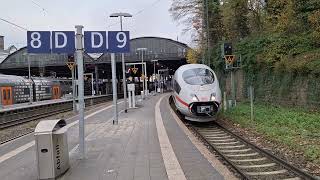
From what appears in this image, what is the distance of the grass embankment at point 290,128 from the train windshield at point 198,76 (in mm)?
2208

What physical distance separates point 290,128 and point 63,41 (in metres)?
9.07

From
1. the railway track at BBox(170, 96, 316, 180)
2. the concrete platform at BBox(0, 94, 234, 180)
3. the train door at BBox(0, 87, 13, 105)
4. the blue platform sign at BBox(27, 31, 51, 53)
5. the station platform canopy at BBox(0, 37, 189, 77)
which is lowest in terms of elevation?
the railway track at BBox(170, 96, 316, 180)

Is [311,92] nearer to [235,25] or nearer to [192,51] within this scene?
[235,25]

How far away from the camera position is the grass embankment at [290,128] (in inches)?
493

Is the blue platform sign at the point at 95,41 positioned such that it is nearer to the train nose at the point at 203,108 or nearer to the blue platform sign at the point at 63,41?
the blue platform sign at the point at 63,41

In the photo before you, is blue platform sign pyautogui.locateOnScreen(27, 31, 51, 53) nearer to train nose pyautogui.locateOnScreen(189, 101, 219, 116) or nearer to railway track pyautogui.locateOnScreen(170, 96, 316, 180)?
railway track pyautogui.locateOnScreen(170, 96, 316, 180)

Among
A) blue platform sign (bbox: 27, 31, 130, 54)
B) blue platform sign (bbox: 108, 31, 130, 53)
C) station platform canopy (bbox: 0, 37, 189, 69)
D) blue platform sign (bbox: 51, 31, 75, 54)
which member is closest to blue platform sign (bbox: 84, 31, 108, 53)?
blue platform sign (bbox: 27, 31, 130, 54)

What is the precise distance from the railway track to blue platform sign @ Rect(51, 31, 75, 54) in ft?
14.6

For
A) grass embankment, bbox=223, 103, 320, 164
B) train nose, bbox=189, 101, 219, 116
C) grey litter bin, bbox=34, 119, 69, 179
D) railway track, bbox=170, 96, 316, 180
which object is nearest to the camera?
grey litter bin, bbox=34, 119, 69, 179

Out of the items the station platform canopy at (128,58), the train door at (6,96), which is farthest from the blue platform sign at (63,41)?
the station platform canopy at (128,58)

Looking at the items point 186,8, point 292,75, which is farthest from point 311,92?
point 186,8

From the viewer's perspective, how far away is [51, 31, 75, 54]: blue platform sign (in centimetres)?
1102

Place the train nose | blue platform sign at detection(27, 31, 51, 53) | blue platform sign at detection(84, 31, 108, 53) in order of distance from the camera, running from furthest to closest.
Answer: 1. the train nose
2. blue platform sign at detection(84, 31, 108, 53)
3. blue platform sign at detection(27, 31, 51, 53)

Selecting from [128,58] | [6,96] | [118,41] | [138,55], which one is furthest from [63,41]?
[128,58]
